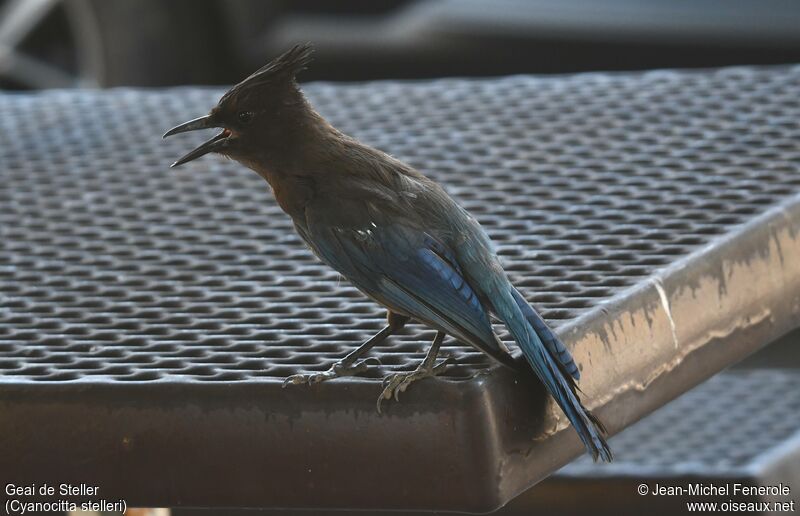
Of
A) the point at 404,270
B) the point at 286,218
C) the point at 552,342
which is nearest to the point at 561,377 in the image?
the point at 552,342

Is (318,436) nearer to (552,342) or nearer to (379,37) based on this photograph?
(552,342)

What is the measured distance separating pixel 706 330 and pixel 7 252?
1100mm

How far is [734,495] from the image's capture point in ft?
7.93

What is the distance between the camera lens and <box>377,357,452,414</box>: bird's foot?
147 centimetres

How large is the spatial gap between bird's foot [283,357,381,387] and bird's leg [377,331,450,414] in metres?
0.06

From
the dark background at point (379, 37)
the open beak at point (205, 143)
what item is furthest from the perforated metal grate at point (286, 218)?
the dark background at point (379, 37)

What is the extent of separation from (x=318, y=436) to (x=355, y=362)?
0.60 feet

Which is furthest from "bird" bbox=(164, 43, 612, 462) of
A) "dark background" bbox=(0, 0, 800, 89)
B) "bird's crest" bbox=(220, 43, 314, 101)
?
"dark background" bbox=(0, 0, 800, 89)

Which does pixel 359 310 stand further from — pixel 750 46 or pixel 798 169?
pixel 750 46

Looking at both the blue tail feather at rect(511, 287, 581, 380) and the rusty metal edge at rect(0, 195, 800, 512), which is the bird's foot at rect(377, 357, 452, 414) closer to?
the rusty metal edge at rect(0, 195, 800, 512)

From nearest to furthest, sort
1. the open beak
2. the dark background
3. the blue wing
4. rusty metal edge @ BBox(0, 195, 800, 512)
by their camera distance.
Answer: rusty metal edge @ BBox(0, 195, 800, 512) → the blue wing → the open beak → the dark background

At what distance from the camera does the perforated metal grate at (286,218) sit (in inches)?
72.1

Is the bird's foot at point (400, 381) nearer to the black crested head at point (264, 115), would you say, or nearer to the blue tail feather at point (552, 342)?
the blue tail feather at point (552, 342)

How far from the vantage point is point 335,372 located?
5.17ft
